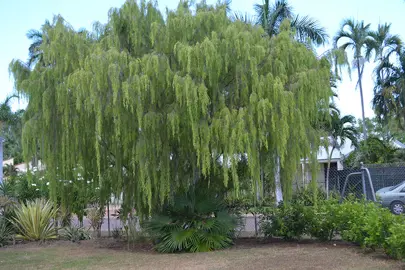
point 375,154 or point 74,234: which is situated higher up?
point 375,154

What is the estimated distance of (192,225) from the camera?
11320 millimetres

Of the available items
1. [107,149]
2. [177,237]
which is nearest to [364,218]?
[177,237]

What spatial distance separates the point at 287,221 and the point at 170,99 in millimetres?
4254

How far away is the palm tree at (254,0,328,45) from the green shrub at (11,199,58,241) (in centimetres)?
1226

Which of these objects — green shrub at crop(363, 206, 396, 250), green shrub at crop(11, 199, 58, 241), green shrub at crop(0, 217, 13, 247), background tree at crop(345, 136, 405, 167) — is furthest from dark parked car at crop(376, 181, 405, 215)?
background tree at crop(345, 136, 405, 167)

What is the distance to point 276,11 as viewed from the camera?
72.5 ft

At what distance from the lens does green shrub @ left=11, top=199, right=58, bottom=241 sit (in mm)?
14359

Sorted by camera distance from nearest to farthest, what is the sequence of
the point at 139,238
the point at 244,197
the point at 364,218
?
the point at 364,218
the point at 139,238
the point at 244,197

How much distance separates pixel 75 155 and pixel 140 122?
2.30 metres

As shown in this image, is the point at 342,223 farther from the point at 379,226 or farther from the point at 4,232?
the point at 4,232

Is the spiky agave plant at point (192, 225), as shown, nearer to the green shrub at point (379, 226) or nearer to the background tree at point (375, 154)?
the green shrub at point (379, 226)

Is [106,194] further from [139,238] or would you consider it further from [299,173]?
[299,173]

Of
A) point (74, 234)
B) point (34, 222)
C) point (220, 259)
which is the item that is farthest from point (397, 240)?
point (34, 222)

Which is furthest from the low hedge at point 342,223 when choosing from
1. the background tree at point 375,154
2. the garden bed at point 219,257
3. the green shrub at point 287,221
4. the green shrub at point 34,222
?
the background tree at point 375,154
